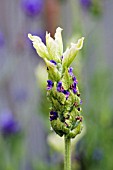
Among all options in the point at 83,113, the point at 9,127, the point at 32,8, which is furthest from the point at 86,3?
the point at 9,127

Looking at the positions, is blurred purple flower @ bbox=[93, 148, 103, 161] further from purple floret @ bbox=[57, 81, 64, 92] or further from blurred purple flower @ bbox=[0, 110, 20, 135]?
purple floret @ bbox=[57, 81, 64, 92]

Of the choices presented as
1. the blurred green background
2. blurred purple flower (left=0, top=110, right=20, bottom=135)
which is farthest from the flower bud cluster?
blurred purple flower (left=0, top=110, right=20, bottom=135)

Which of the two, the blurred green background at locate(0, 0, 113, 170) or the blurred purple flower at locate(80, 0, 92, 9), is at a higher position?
the blurred purple flower at locate(80, 0, 92, 9)

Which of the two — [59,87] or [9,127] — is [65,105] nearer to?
[59,87]

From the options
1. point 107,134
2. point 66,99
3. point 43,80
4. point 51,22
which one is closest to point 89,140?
point 107,134

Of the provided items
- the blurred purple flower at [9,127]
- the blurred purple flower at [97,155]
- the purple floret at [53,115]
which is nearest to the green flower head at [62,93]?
the purple floret at [53,115]

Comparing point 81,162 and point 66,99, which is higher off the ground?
point 81,162

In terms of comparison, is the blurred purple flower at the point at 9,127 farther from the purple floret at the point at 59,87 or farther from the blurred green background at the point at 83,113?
the purple floret at the point at 59,87

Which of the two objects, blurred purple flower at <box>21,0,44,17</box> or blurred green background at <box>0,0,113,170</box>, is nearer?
blurred green background at <box>0,0,113,170</box>

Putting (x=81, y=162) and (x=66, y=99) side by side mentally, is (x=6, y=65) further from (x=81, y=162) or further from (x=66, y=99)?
(x=66, y=99)
